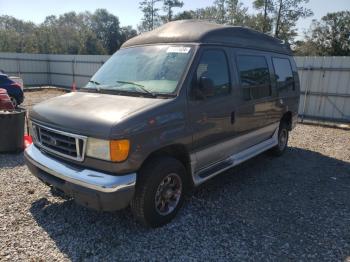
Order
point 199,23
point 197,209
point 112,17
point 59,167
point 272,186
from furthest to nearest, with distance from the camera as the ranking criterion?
point 112,17 < point 272,186 < point 199,23 < point 197,209 < point 59,167

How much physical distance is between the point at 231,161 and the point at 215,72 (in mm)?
1451

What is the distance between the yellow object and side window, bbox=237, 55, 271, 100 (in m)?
2.44

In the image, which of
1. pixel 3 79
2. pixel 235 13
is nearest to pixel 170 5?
pixel 235 13

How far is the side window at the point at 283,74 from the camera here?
6.14 m

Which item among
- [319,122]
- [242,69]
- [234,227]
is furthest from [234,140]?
[319,122]

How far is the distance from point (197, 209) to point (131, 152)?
63.1 inches

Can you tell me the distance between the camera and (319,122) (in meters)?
11.5

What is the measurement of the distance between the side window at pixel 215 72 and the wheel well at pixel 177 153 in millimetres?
778

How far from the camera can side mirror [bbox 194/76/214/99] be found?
3816 mm

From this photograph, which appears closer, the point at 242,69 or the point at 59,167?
the point at 59,167

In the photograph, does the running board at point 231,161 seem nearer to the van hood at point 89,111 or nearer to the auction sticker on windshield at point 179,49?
the van hood at point 89,111

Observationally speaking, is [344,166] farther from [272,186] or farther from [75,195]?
[75,195]

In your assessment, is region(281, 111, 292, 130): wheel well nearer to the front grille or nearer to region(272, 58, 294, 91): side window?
region(272, 58, 294, 91): side window

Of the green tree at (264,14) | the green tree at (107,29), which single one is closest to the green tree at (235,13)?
the green tree at (264,14)
